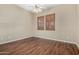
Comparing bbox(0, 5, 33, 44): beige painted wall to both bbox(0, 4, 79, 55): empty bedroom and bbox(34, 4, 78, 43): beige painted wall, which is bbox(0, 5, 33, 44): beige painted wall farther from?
bbox(34, 4, 78, 43): beige painted wall

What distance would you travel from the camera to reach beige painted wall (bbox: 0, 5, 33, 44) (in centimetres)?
180

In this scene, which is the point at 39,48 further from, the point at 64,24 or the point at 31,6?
the point at 31,6

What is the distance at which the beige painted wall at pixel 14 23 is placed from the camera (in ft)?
5.90

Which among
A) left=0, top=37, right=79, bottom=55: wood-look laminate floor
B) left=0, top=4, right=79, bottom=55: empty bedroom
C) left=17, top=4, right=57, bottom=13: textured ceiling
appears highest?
left=17, top=4, right=57, bottom=13: textured ceiling

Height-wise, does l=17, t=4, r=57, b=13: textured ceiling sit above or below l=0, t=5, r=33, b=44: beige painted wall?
above

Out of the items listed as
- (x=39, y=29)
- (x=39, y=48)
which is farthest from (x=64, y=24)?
(x=39, y=48)

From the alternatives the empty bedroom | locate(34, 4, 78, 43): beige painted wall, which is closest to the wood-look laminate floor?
the empty bedroom

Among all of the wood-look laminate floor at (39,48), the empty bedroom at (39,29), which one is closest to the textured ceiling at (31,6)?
the empty bedroom at (39,29)

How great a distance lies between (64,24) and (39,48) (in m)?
0.63

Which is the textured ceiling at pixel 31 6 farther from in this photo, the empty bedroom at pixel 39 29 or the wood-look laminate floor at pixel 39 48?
the wood-look laminate floor at pixel 39 48

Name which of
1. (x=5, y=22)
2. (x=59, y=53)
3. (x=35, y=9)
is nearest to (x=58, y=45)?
(x=59, y=53)
